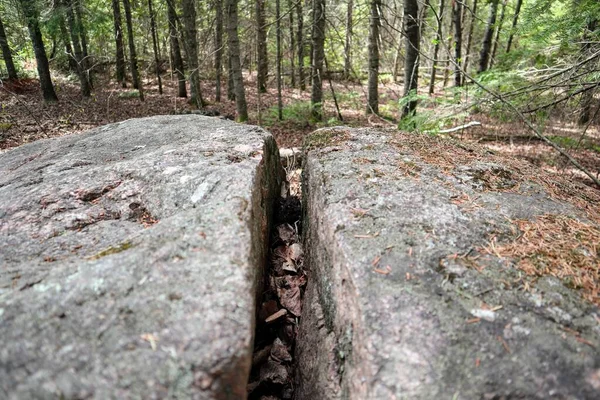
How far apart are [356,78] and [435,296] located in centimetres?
627

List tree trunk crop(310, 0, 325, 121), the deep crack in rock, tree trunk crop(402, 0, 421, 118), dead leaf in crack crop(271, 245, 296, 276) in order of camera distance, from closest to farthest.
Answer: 1. the deep crack in rock
2. dead leaf in crack crop(271, 245, 296, 276)
3. tree trunk crop(402, 0, 421, 118)
4. tree trunk crop(310, 0, 325, 121)

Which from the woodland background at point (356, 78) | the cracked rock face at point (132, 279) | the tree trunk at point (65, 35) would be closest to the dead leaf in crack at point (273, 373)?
the cracked rock face at point (132, 279)

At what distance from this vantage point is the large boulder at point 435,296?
3.78 ft

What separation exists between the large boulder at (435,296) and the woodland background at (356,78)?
1.00 meters

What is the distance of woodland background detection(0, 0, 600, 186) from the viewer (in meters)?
3.90

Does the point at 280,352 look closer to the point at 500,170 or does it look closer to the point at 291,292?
the point at 291,292

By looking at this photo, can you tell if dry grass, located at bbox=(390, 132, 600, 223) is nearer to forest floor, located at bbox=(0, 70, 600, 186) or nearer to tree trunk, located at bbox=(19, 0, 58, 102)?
forest floor, located at bbox=(0, 70, 600, 186)

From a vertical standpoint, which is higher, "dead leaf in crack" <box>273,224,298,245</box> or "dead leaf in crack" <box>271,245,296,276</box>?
"dead leaf in crack" <box>273,224,298,245</box>

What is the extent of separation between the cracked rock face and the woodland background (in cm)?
194

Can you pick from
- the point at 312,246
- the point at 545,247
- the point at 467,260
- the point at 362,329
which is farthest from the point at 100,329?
the point at 545,247

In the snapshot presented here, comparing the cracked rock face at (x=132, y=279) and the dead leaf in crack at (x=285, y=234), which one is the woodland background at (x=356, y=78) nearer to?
the dead leaf in crack at (x=285, y=234)

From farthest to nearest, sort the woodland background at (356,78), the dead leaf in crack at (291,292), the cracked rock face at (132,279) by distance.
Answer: the woodland background at (356,78), the dead leaf in crack at (291,292), the cracked rock face at (132,279)

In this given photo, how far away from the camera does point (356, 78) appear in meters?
6.95

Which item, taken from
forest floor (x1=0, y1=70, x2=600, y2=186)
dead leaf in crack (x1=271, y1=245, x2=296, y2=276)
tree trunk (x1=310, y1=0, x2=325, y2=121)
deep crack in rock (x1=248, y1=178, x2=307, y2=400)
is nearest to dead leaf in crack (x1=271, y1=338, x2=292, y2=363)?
deep crack in rock (x1=248, y1=178, x2=307, y2=400)
